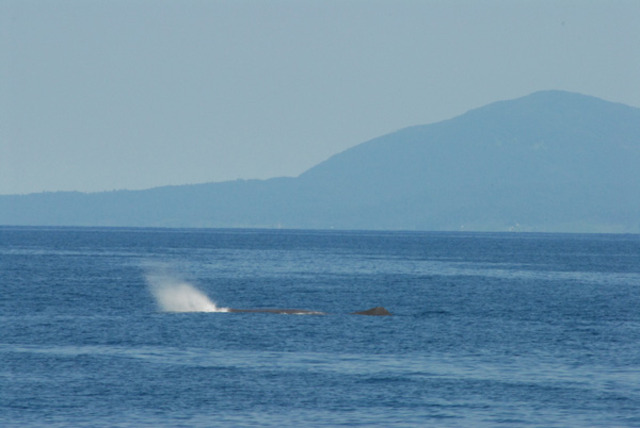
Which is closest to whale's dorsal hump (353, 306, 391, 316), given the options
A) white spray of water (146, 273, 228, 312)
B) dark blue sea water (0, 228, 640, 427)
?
dark blue sea water (0, 228, 640, 427)

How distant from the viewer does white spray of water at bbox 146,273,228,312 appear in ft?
279

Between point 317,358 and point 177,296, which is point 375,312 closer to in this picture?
point 317,358

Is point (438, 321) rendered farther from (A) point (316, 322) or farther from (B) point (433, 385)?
(B) point (433, 385)

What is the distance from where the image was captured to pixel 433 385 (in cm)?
4784

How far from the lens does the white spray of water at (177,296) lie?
8519cm

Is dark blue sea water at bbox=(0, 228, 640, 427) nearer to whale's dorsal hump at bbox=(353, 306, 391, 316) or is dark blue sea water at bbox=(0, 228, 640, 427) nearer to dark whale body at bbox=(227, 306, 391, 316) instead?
whale's dorsal hump at bbox=(353, 306, 391, 316)

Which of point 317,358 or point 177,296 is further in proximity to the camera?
point 177,296

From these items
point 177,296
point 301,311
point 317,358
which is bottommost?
point 317,358

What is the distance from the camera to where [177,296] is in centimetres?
10081

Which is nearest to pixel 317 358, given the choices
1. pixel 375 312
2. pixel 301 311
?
pixel 301 311

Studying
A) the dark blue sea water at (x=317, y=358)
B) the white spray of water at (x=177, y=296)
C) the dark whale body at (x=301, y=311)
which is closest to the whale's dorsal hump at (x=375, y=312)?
the dark whale body at (x=301, y=311)

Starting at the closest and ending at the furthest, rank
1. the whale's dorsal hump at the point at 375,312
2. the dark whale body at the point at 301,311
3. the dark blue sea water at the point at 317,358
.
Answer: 1. the dark blue sea water at the point at 317,358
2. the dark whale body at the point at 301,311
3. the whale's dorsal hump at the point at 375,312

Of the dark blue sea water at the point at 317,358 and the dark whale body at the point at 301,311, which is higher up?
the dark whale body at the point at 301,311

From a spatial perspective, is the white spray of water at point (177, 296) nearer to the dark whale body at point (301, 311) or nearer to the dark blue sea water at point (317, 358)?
the dark blue sea water at point (317, 358)
